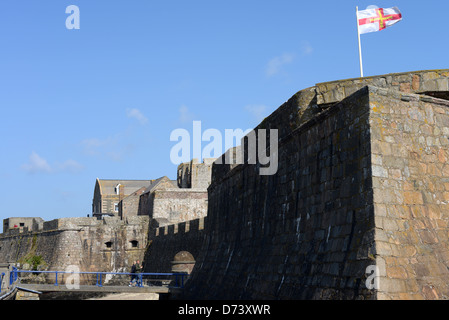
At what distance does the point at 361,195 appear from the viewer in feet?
25.0

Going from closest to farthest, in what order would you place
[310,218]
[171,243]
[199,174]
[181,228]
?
[310,218] < [181,228] < [171,243] < [199,174]

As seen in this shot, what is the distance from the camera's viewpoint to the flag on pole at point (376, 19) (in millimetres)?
10672

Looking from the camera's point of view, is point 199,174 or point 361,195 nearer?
point 361,195

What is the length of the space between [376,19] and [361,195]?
470 cm

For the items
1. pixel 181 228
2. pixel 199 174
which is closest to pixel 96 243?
pixel 199 174

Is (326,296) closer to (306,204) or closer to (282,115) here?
(306,204)

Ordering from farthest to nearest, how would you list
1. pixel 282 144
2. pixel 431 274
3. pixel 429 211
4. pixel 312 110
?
pixel 282 144 < pixel 312 110 < pixel 429 211 < pixel 431 274

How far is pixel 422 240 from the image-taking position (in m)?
7.34

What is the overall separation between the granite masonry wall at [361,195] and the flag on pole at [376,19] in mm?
1961

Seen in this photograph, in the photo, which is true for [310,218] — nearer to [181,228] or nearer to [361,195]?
[361,195]

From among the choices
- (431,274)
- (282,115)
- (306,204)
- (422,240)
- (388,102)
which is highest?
(282,115)

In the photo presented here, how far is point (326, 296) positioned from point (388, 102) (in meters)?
2.96
